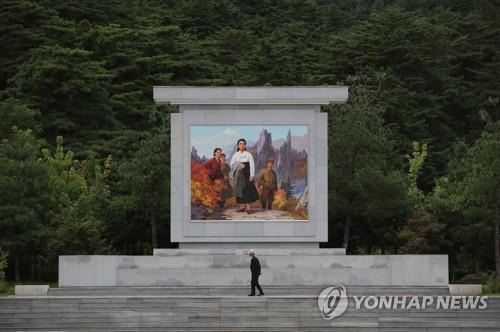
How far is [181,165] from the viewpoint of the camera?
42.6 meters

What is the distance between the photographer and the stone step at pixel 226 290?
3741 cm

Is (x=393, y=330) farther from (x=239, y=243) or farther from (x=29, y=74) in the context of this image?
(x=29, y=74)

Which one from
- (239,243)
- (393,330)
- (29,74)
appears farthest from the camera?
(29,74)

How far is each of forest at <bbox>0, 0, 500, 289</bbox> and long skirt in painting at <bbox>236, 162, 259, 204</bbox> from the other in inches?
265

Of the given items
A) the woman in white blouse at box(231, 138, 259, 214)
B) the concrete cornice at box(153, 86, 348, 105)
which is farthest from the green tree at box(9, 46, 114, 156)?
the woman in white blouse at box(231, 138, 259, 214)

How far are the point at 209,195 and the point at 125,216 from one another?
26.8 ft

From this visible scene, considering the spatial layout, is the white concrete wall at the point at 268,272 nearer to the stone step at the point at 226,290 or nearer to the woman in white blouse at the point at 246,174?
the stone step at the point at 226,290

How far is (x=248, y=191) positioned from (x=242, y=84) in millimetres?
26891

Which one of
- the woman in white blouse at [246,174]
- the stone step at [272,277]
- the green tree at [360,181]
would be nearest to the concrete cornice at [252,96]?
the woman in white blouse at [246,174]

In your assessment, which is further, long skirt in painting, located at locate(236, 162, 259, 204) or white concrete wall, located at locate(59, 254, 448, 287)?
long skirt in painting, located at locate(236, 162, 259, 204)

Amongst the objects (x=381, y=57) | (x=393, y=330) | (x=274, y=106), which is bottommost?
(x=393, y=330)

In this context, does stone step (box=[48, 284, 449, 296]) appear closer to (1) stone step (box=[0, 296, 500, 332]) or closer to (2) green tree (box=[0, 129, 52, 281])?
(1) stone step (box=[0, 296, 500, 332])

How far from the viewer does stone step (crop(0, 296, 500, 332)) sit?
105 feet

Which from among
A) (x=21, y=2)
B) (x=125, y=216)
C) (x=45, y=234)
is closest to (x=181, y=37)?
(x=21, y=2)
